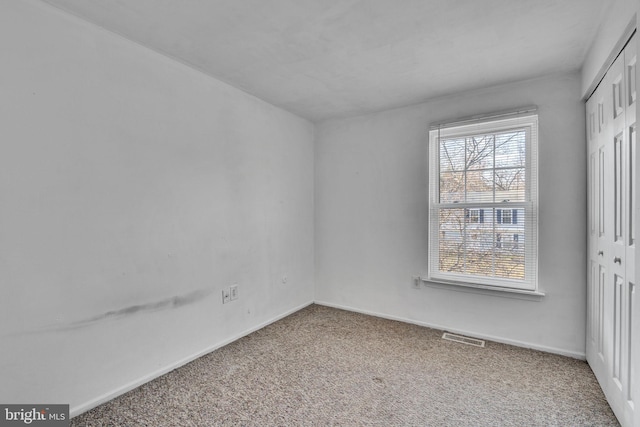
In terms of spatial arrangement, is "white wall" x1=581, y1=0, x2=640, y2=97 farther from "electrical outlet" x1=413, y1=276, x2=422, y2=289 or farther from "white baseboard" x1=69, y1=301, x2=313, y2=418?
"white baseboard" x1=69, y1=301, x2=313, y2=418

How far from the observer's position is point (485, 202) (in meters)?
2.89

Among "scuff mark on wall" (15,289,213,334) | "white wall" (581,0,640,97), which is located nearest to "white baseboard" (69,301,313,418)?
"scuff mark on wall" (15,289,213,334)

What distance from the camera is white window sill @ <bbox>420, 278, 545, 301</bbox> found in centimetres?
267

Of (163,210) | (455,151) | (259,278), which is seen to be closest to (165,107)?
(163,210)

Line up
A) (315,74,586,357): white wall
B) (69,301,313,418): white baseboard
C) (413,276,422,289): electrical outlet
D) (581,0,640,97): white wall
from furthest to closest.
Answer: (413,276,422,289): electrical outlet, (315,74,586,357): white wall, (69,301,313,418): white baseboard, (581,0,640,97): white wall

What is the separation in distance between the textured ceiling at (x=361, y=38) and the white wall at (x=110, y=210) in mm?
231

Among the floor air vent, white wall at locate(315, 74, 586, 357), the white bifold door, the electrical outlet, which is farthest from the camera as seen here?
the electrical outlet

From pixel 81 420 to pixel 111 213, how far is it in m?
1.19

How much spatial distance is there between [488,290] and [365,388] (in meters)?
1.51

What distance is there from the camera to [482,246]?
2924mm

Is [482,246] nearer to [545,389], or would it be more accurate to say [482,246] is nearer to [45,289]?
[545,389]

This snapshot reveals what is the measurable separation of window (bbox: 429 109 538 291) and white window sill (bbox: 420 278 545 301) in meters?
0.04

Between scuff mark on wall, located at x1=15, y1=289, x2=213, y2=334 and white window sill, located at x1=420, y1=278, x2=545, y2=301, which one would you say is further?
white window sill, located at x1=420, y1=278, x2=545, y2=301

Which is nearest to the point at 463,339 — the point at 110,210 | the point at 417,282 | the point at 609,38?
the point at 417,282
